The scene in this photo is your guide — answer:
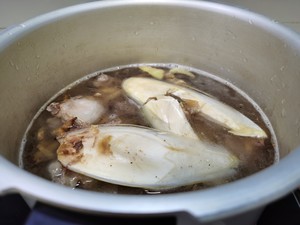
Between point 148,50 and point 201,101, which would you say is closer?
point 201,101

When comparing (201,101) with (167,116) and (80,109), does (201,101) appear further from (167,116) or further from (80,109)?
(80,109)

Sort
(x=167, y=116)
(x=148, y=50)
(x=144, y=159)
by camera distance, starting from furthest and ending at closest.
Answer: (x=148, y=50)
(x=167, y=116)
(x=144, y=159)

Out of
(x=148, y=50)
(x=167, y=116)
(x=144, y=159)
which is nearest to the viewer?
(x=144, y=159)

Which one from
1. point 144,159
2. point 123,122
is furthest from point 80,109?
point 144,159

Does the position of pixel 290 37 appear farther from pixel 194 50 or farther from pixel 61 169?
pixel 61 169

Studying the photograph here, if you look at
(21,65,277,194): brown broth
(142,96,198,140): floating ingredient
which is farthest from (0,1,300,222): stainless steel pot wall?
(142,96,198,140): floating ingredient

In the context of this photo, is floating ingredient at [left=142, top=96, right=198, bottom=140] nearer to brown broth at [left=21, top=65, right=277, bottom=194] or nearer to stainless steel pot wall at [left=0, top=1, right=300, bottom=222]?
brown broth at [left=21, top=65, right=277, bottom=194]

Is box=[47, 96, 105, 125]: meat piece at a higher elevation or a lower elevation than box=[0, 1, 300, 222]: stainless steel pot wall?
lower
